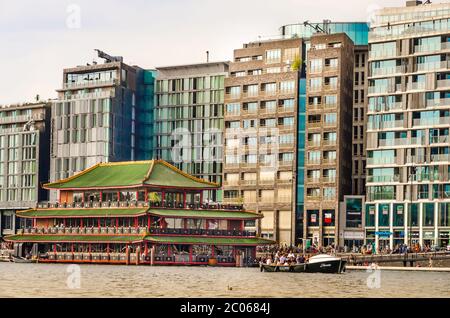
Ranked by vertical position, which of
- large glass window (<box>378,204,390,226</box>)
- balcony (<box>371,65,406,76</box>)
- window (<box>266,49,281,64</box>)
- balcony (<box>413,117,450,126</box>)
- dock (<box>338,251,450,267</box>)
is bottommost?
dock (<box>338,251,450,267</box>)

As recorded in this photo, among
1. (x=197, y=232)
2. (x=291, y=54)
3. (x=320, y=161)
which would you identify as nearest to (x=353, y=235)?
(x=320, y=161)

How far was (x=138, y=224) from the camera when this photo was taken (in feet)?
472

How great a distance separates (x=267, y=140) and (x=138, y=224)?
179 ft

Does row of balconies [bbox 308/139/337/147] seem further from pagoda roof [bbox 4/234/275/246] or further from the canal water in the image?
the canal water

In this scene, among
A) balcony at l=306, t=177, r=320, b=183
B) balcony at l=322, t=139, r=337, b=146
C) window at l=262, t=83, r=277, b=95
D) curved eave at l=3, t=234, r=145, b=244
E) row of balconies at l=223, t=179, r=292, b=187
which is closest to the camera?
curved eave at l=3, t=234, r=145, b=244

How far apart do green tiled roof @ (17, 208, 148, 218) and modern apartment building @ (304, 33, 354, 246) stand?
162 feet

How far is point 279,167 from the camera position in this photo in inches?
7510

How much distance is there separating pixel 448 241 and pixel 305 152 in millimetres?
37263

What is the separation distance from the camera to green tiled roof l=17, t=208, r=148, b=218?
14338 cm

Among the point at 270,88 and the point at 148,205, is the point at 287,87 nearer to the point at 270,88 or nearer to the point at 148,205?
the point at 270,88

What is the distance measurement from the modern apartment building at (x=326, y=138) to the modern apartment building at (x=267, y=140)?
4157 millimetres

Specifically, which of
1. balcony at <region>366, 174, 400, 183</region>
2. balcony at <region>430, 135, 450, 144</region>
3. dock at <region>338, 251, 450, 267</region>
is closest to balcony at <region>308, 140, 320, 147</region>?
balcony at <region>366, 174, 400, 183</region>
